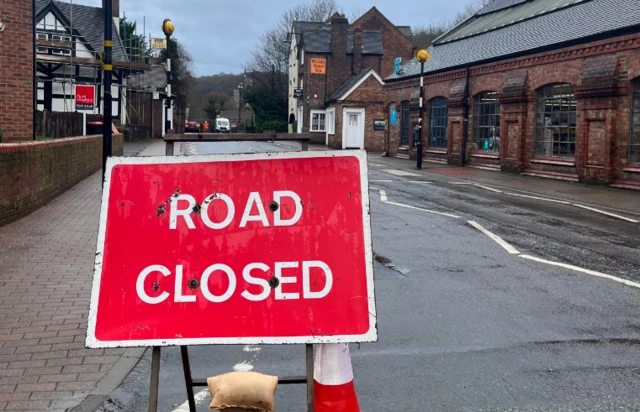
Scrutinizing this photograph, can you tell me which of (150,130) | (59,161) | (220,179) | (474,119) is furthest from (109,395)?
(150,130)

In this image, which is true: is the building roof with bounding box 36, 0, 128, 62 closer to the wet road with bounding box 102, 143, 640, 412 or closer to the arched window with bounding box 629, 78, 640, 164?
the arched window with bounding box 629, 78, 640, 164

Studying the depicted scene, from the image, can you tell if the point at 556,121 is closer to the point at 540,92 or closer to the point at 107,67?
the point at 540,92

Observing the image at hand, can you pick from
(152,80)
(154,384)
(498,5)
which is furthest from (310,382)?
(152,80)

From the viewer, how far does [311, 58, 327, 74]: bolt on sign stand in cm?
5502

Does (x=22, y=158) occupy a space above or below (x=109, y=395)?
above

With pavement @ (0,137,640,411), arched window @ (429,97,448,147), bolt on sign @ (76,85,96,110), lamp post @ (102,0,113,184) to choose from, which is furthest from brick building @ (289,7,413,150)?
lamp post @ (102,0,113,184)

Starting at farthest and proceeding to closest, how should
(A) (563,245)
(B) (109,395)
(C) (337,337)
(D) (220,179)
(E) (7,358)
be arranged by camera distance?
(A) (563,245) < (E) (7,358) < (B) (109,395) < (D) (220,179) < (C) (337,337)

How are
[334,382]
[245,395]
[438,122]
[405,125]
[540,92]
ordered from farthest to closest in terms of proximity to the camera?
[405,125] < [438,122] < [540,92] < [334,382] < [245,395]

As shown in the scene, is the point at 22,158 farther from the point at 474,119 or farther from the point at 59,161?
the point at 474,119

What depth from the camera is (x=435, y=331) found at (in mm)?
5973

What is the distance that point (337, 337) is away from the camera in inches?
139

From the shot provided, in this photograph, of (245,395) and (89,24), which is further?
(89,24)

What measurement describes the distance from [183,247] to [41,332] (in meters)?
2.67

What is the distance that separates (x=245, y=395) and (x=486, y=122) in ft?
85.3
